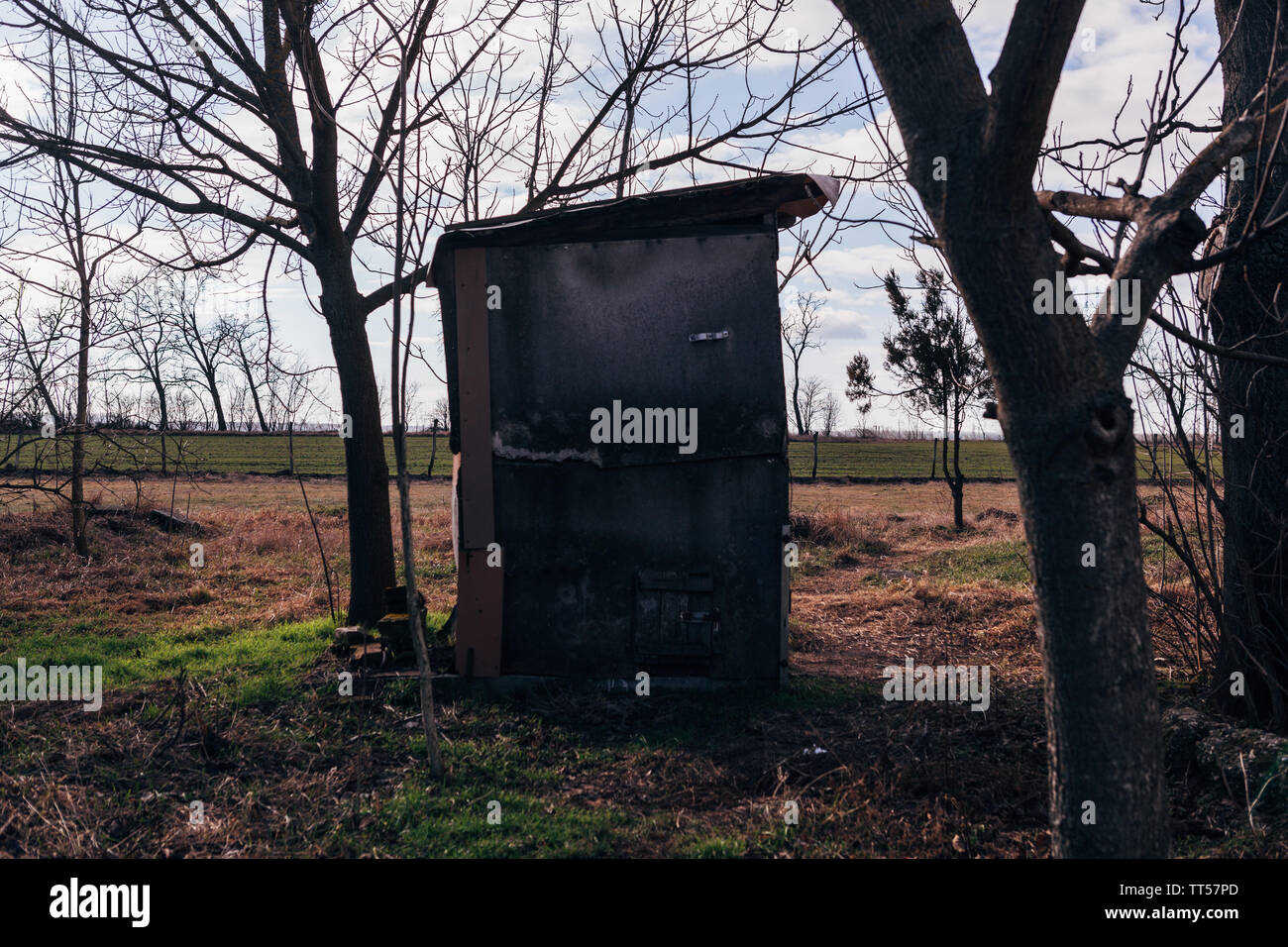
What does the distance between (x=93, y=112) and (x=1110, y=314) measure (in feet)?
31.2

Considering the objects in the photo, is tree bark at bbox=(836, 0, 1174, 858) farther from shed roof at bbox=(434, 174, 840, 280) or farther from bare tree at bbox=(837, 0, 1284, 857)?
shed roof at bbox=(434, 174, 840, 280)

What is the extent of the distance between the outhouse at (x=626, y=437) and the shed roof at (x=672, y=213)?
0.02 metres

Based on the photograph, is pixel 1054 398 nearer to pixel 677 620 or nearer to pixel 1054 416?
pixel 1054 416

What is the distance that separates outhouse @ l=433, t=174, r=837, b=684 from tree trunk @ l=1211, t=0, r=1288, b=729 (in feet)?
9.00

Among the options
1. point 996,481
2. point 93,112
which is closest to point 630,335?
point 93,112

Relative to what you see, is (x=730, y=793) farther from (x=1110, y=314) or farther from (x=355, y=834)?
(x=1110, y=314)

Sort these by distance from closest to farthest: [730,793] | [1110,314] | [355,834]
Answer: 1. [1110,314]
2. [355,834]
3. [730,793]

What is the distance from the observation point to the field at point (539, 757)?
14.5 feet

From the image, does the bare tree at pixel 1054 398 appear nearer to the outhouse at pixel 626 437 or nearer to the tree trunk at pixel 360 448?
the outhouse at pixel 626 437

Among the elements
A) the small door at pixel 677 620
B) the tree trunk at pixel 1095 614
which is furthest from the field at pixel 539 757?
the tree trunk at pixel 1095 614

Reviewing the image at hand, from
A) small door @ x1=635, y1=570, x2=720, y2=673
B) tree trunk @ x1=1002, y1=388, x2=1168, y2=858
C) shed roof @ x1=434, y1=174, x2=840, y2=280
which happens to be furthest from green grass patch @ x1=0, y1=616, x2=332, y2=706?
tree trunk @ x1=1002, y1=388, x2=1168, y2=858

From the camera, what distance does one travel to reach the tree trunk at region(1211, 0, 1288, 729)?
5223mm
